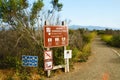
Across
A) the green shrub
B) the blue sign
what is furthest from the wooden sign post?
the green shrub

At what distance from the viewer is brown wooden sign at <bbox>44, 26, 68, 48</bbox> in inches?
419

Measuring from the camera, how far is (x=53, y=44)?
1102 cm

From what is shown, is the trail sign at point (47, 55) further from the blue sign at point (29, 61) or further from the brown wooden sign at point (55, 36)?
the blue sign at point (29, 61)

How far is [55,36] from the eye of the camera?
36.6 ft

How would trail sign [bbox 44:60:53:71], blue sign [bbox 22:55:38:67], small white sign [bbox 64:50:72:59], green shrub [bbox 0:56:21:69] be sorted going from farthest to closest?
small white sign [bbox 64:50:72:59] → trail sign [bbox 44:60:53:71] → green shrub [bbox 0:56:21:69] → blue sign [bbox 22:55:38:67]

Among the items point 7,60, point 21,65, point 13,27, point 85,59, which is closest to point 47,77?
point 21,65

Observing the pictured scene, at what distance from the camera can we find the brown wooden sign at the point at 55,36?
1065 centimetres

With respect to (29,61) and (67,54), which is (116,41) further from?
(29,61)

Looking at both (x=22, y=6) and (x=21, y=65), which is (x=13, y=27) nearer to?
(x=22, y=6)

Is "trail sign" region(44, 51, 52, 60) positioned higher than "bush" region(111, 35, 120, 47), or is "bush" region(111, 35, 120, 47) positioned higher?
"trail sign" region(44, 51, 52, 60)

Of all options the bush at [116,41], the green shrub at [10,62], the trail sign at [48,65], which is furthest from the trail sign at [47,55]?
the bush at [116,41]

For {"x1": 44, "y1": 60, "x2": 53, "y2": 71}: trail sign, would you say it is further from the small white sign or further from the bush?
the bush

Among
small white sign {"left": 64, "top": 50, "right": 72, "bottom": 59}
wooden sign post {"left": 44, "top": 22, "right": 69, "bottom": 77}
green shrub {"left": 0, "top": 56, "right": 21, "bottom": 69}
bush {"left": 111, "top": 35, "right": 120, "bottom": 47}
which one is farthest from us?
bush {"left": 111, "top": 35, "right": 120, "bottom": 47}

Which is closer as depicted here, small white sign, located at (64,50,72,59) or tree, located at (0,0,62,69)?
tree, located at (0,0,62,69)
